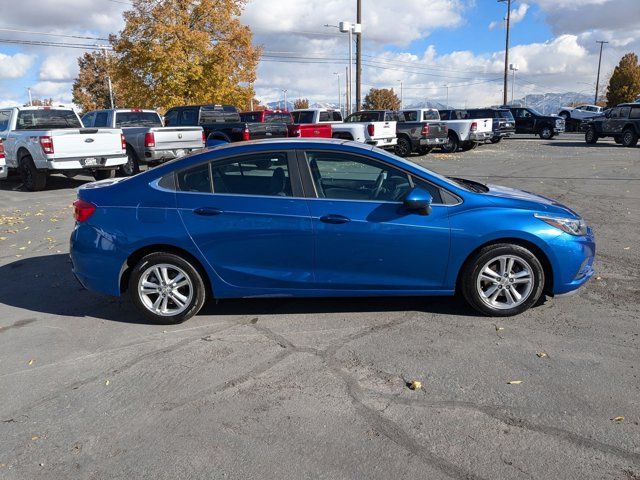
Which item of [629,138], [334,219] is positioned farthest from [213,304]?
[629,138]

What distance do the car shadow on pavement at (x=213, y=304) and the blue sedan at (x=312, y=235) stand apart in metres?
0.33

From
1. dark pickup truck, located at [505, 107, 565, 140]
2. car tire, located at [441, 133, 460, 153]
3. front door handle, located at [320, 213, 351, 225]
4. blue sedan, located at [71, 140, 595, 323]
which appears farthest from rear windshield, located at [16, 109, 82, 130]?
dark pickup truck, located at [505, 107, 565, 140]

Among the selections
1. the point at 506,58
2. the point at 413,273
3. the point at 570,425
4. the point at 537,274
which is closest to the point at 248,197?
the point at 413,273

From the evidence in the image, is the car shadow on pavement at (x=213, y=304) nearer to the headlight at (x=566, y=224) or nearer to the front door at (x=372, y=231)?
the front door at (x=372, y=231)

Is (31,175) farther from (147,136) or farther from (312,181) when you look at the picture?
(312,181)

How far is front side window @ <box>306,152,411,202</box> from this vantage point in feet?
15.6

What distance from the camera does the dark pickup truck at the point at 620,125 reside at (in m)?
25.9

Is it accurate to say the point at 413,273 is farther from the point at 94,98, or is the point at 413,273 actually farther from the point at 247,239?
the point at 94,98

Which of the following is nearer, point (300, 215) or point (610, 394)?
point (610, 394)

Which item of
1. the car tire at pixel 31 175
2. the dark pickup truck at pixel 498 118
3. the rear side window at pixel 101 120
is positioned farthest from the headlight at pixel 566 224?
the dark pickup truck at pixel 498 118

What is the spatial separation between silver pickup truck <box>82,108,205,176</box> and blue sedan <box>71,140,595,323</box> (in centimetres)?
975

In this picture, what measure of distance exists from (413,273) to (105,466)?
9.16ft

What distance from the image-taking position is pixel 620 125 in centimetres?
2638

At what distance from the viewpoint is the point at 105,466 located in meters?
2.95
